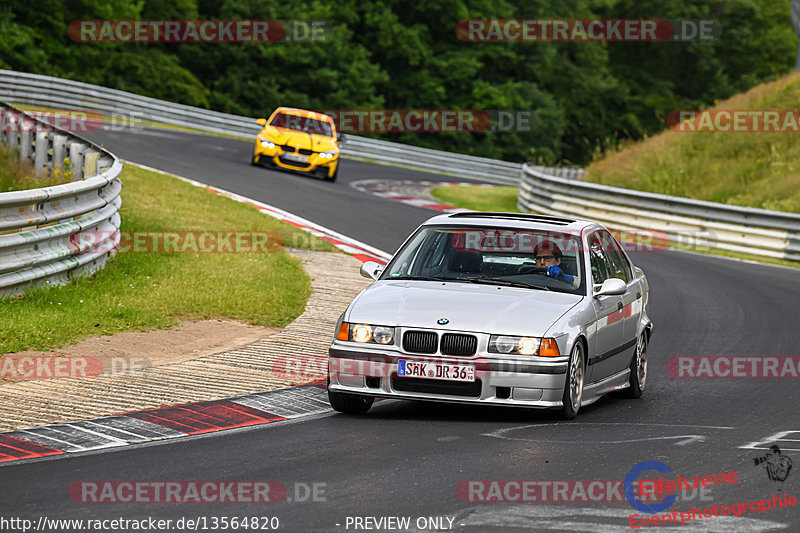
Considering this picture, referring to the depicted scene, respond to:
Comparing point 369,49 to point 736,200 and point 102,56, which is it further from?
point 736,200

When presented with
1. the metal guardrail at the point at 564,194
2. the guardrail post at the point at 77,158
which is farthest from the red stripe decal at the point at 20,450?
the metal guardrail at the point at 564,194

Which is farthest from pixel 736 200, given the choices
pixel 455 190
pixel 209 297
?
pixel 209 297

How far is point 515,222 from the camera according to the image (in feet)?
32.4

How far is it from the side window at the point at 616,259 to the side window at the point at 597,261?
148 millimetres

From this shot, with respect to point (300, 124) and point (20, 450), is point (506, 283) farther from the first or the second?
point (300, 124)

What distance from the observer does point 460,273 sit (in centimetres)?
948

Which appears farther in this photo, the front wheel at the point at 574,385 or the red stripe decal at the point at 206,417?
the front wheel at the point at 574,385

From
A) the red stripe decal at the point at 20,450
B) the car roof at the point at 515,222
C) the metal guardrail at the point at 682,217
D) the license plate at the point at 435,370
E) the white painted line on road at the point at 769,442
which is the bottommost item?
the metal guardrail at the point at 682,217

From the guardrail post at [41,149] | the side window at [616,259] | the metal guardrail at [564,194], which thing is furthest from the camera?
the metal guardrail at [564,194]

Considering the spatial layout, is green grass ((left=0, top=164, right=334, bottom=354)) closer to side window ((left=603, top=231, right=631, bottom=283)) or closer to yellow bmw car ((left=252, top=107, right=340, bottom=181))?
side window ((left=603, top=231, right=631, bottom=283))

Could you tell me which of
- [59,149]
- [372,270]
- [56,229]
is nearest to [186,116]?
[59,149]

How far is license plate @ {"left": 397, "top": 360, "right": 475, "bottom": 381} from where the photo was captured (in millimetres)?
8227

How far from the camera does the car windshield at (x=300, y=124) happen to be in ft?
98.2

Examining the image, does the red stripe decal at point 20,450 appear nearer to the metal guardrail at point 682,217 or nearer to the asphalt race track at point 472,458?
the asphalt race track at point 472,458
